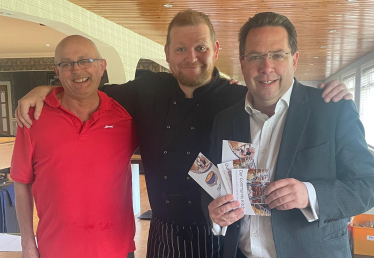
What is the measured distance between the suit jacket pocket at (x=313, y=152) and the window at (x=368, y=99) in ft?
33.9

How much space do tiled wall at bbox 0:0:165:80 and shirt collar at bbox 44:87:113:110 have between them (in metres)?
2.41

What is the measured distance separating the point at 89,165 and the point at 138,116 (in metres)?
0.44

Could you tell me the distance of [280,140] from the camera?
1354 millimetres

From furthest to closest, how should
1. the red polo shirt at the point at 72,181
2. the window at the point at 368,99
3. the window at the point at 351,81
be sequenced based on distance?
the window at the point at 351,81 → the window at the point at 368,99 → the red polo shirt at the point at 72,181

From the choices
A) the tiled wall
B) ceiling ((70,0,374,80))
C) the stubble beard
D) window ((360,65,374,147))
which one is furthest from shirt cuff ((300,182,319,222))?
window ((360,65,374,147))

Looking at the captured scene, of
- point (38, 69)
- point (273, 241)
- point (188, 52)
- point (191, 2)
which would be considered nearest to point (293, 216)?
point (273, 241)

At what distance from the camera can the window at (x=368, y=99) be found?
1028 cm

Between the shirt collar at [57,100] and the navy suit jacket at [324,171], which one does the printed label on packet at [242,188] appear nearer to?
the navy suit jacket at [324,171]

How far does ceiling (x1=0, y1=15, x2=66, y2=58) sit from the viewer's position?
7.32 m

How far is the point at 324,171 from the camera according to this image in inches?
48.8

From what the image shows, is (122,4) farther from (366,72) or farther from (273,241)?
(366,72)

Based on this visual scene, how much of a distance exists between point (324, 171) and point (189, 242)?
3.14 feet

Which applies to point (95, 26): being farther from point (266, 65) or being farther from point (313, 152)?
point (313, 152)

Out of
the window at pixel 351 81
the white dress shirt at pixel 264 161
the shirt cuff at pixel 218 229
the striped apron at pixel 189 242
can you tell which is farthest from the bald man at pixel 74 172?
the window at pixel 351 81
